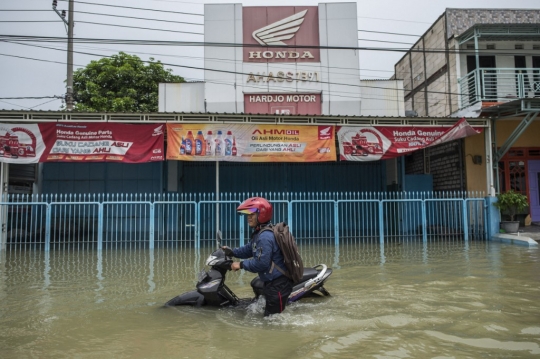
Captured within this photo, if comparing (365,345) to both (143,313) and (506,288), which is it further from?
(506,288)

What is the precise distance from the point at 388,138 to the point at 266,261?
9.58 m

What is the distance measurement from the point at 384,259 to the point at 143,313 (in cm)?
595

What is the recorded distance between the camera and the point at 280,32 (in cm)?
1761

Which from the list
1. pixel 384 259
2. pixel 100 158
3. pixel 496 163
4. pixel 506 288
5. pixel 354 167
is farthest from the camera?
pixel 354 167

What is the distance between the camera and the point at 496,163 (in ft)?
44.7

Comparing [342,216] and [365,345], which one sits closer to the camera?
[365,345]

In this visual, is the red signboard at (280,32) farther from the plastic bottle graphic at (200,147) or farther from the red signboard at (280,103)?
the plastic bottle graphic at (200,147)

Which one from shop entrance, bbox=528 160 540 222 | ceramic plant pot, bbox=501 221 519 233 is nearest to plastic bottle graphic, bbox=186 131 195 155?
ceramic plant pot, bbox=501 221 519 233

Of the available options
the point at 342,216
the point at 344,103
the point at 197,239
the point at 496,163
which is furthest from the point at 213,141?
the point at 496,163

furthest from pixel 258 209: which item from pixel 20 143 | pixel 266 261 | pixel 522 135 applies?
pixel 522 135

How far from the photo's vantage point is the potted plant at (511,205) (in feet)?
41.3

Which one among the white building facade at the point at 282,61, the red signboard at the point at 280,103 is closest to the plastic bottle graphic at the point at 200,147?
the white building facade at the point at 282,61

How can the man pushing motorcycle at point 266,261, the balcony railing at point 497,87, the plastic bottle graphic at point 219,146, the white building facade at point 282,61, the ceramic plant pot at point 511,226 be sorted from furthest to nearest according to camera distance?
the white building facade at point 282,61 → the balcony railing at point 497,87 → the ceramic plant pot at point 511,226 → the plastic bottle graphic at point 219,146 → the man pushing motorcycle at point 266,261

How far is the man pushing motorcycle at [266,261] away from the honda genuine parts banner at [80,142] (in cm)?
817
